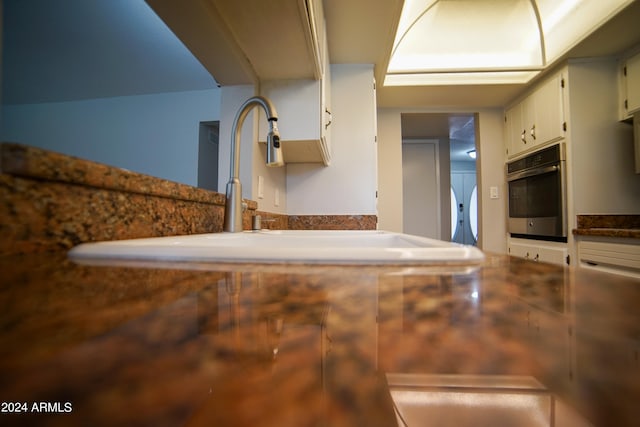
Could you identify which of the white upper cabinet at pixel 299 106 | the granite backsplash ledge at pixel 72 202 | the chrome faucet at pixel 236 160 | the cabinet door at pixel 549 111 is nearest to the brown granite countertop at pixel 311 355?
the granite backsplash ledge at pixel 72 202

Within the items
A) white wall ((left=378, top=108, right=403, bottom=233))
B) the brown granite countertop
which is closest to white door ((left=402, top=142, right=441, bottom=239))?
white wall ((left=378, top=108, right=403, bottom=233))

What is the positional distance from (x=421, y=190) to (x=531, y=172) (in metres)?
1.52

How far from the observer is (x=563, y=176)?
6.45 feet

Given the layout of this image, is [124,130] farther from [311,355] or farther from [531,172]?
[531,172]

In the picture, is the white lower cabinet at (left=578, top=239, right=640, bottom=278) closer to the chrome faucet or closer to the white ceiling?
the white ceiling

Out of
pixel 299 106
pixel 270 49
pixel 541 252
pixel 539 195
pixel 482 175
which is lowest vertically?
pixel 541 252

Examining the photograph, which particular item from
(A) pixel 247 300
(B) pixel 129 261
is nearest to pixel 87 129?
(B) pixel 129 261

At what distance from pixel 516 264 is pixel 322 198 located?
1593 millimetres

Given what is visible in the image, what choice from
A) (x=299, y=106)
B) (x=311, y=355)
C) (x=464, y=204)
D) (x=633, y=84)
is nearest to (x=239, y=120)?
(x=299, y=106)

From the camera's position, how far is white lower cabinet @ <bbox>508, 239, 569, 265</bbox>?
6.41 ft

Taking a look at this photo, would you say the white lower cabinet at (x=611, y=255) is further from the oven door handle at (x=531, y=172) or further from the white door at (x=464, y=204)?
the white door at (x=464, y=204)

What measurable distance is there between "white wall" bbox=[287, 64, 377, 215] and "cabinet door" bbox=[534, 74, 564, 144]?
1379 mm

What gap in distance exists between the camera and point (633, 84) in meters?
1.77

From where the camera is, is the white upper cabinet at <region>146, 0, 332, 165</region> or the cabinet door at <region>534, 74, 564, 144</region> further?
the cabinet door at <region>534, 74, 564, 144</region>
